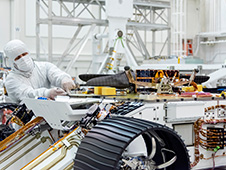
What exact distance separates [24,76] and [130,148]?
2.19 metres

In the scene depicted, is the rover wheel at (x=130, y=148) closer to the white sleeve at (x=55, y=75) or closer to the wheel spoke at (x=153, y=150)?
the wheel spoke at (x=153, y=150)

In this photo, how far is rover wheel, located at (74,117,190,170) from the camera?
1956 mm

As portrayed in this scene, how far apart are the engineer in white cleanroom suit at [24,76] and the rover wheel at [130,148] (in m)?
1.62

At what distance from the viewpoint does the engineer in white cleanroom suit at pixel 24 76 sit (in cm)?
390

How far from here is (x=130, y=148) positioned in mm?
2348

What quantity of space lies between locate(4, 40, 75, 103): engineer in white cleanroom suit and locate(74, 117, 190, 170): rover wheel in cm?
162

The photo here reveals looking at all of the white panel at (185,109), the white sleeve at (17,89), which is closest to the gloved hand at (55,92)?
the white sleeve at (17,89)

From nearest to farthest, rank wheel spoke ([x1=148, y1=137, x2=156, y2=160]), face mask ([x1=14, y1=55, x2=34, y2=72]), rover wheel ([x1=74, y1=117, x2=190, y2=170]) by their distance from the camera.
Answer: rover wheel ([x1=74, y1=117, x2=190, y2=170])
wheel spoke ([x1=148, y1=137, x2=156, y2=160])
face mask ([x1=14, y1=55, x2=34, y2=72])

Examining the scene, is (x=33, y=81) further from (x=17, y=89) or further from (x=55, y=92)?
(x=55, y=92)

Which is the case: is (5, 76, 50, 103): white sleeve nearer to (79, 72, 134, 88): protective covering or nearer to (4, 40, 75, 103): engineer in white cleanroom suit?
(4, 40, 75, 103): engineer in white cleanroom suit

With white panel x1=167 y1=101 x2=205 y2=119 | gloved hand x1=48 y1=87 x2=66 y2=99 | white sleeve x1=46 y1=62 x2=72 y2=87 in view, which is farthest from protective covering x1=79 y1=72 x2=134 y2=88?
white panel x1=167 y1=101 x2=205 y2=119

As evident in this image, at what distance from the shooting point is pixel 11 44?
4047 mm

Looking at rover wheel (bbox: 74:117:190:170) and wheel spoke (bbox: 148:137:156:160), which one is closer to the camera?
rover wheel (bbox: 74:117:190:170)

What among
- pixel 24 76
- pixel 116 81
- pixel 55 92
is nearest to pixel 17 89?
pixel 24 76
